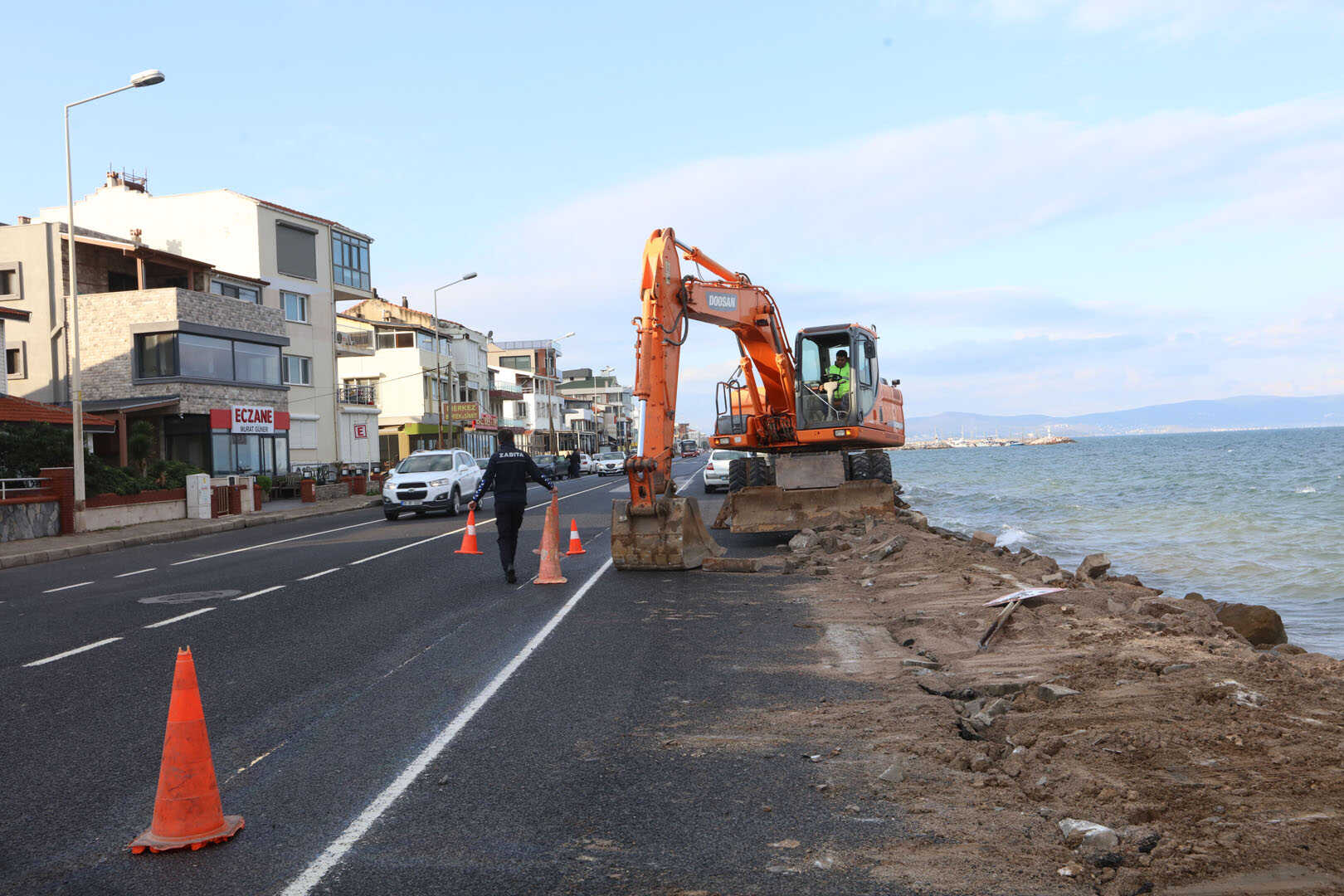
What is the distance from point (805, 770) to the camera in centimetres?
536

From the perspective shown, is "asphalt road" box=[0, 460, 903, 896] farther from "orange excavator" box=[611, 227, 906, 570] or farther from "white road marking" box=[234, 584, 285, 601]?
"orange excavator" box=[611, 227, 906, 570]

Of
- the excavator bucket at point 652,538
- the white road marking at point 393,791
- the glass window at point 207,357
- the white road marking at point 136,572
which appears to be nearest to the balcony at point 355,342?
the glass window at point 207,357

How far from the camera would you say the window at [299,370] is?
47.1 metres

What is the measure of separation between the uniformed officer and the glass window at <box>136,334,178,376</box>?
26.1 m

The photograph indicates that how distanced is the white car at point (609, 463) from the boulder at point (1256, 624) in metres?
53.5

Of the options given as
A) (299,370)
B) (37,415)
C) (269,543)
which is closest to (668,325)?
(269,543)

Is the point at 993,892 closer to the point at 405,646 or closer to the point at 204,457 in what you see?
the point at 405,646

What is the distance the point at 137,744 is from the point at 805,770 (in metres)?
3.98

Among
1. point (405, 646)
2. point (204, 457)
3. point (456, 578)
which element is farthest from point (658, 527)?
point (204, 457)

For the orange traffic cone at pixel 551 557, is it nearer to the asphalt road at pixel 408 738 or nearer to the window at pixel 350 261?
the asphalt road at pixel 408 738

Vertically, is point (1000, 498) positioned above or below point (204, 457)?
below

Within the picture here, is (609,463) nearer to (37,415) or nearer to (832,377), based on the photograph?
(37,415)

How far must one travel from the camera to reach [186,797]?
179 inches

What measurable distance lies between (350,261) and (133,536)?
3182cm
